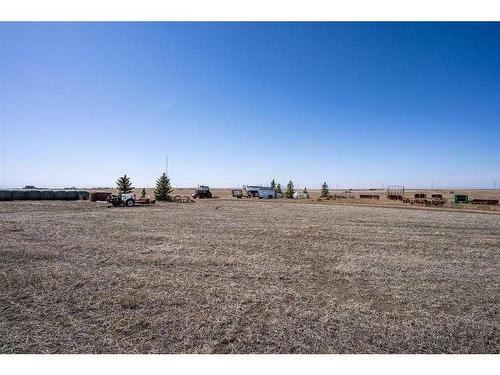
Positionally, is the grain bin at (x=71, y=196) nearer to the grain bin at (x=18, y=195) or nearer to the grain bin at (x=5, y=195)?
the grain bin at (x=18, y=195)

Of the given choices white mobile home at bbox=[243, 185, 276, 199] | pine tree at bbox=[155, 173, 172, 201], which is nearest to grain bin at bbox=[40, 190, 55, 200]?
pine tree at bbox=[155, 173, 172, 201]

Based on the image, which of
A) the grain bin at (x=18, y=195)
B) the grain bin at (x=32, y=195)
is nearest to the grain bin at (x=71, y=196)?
the grain bin at (x=32, y=195)

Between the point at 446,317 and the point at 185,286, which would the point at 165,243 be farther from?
the point at 446,317

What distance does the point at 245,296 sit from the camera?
6.91 m

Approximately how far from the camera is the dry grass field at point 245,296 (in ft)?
16.0

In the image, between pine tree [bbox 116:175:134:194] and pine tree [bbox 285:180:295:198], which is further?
pine tree [bbox 285:180:295:198]

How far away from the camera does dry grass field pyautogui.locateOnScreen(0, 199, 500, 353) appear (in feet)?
16.0

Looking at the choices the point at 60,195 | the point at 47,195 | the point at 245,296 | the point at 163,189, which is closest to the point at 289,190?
the point at 163,189

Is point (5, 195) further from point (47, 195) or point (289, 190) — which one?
point (289, 190)

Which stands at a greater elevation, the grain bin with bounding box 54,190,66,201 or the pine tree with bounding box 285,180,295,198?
the pine tree with bounding box 285,180,295,198

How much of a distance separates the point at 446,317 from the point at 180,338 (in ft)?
18.4

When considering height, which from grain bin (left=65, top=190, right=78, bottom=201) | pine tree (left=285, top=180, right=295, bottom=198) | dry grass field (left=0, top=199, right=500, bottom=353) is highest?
pine tree (left=285, top=180, right=295, bottom=198)

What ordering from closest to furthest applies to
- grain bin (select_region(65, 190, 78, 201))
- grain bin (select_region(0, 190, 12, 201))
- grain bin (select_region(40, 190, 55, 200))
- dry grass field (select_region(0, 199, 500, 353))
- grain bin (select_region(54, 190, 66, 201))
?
dry grass field (select_region(0, 199, 500, 353)) → grain bin (select_region(0, 190, 12, 201)) → grain bin (select_region(40, 190, 55, 200)) → grain bin (select_region(54, 190, 66, 201)) → grain bin (select_region(65, 190, 78, 201))

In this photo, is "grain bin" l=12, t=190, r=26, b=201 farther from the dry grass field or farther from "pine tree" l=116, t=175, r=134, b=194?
the dry grass field
